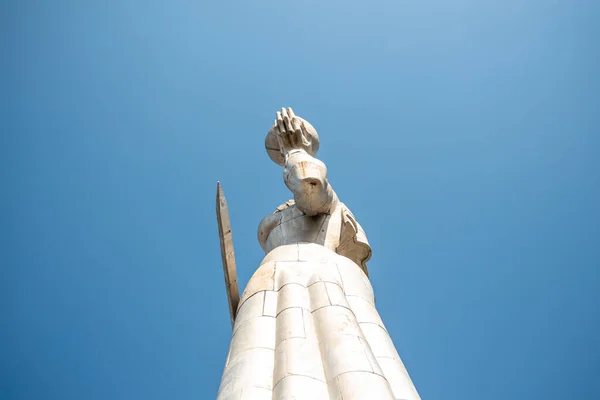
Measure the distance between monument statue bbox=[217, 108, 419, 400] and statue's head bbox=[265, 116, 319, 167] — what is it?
1610mm

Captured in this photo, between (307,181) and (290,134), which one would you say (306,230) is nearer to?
(307,181)

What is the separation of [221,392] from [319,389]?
87 centimetres

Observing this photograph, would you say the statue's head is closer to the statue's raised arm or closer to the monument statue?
the statue's raised arm

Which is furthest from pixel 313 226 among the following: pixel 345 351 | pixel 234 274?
pixel 345 351

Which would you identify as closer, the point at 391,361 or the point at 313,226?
the point at 391,361

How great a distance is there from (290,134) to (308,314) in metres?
5.12

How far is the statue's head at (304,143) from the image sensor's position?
10.1 m

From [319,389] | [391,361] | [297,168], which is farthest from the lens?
[297,168]

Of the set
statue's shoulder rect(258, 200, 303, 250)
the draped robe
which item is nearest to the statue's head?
statue's shoulder rect(258, 200, 303, 250)

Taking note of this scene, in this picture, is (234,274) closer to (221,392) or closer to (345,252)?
(345,252)

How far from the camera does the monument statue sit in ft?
13.9

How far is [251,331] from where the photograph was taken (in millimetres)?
5250

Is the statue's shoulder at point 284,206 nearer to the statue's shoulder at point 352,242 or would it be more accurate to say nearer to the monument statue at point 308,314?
the monument statue at point 308,314

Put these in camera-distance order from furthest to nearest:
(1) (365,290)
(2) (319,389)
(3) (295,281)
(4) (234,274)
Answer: (4) (234,274) < (1) (365,290) < (3) (295,281) < (2) (319,389)
